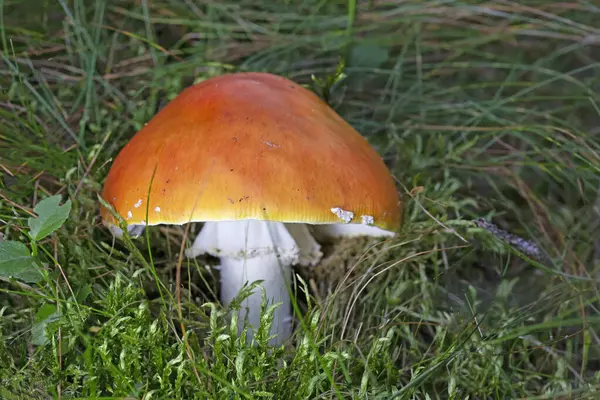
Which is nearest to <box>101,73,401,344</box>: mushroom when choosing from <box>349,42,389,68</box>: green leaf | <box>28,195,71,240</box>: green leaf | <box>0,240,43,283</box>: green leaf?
<box>28,195,71,240</box>: green leaf

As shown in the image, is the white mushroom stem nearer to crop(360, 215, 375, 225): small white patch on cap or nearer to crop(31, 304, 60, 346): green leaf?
crop(360, 215, 375, 225): small white patch on cap

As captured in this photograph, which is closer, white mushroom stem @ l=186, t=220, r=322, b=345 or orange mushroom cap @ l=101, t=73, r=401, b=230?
orange mushroom cap @ l=101, t=73, r=401, b=230

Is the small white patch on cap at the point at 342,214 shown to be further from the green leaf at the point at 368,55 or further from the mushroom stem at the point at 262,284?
the green leaf at the point at 368,55

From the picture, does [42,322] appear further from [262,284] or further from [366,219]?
[366,219]

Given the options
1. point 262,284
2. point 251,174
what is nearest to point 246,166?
point 251,174

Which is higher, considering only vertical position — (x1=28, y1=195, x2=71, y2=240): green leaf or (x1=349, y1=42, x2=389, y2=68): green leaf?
(x1=349, y1=42, x2=389, y2=68): green leaf

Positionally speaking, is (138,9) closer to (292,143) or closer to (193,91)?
(193,91)

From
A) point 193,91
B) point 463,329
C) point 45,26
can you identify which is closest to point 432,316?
point 463,329
